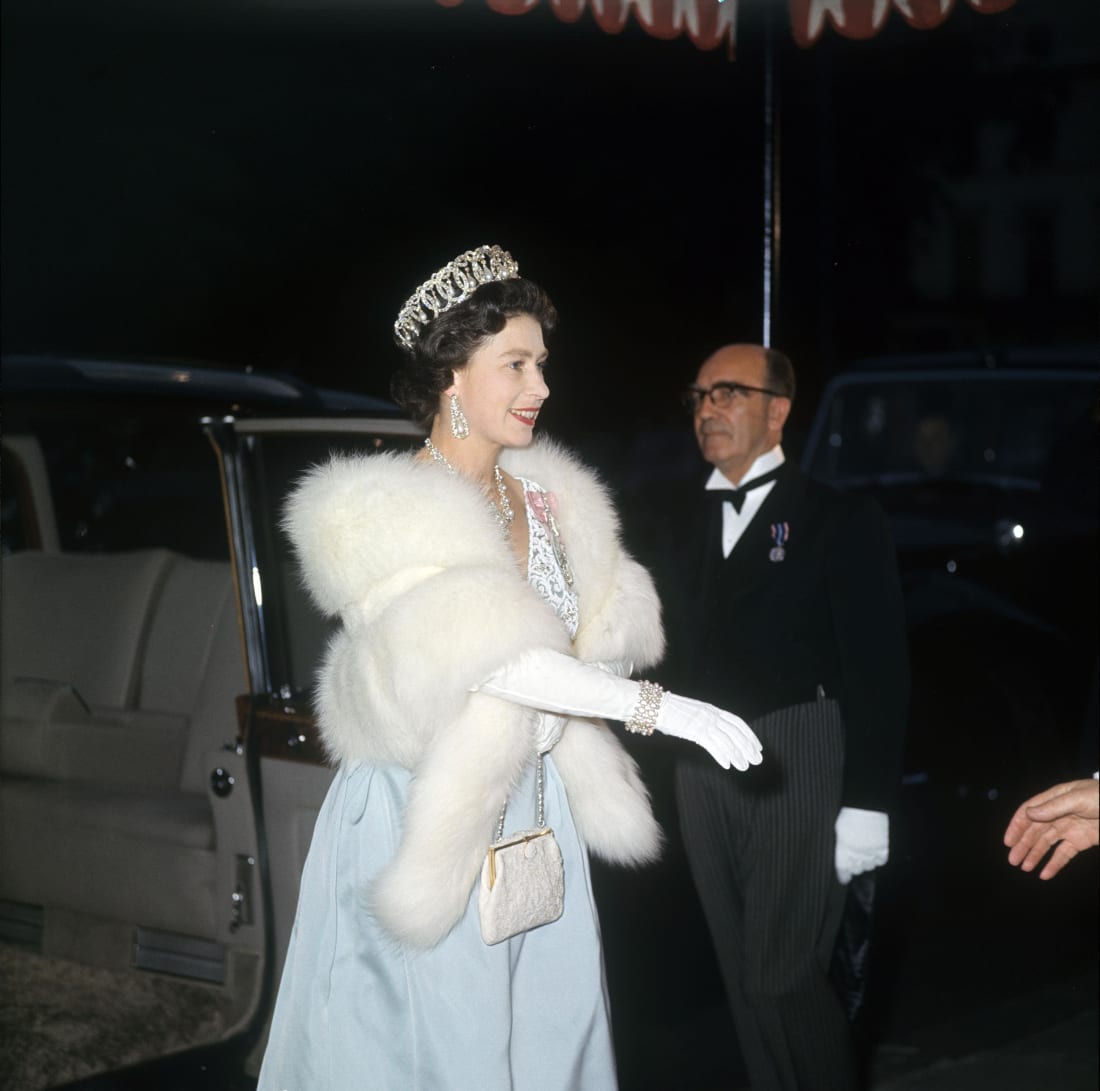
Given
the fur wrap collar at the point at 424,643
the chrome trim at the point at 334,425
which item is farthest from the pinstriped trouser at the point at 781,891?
the chrome trim at the point at 334,425

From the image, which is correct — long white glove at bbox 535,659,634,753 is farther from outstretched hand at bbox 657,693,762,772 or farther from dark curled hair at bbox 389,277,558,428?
dark curled hair at bbox 389,277,558,428

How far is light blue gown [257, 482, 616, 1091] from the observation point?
2396 mm

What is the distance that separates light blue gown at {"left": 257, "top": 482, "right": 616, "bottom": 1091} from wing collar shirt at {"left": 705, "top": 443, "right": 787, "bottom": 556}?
0.87 metres

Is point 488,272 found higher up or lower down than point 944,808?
higher up

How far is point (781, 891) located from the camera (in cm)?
318

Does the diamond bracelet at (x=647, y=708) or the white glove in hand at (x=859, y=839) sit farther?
the white glove in hand at (x=859, y=839)

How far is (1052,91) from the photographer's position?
5.54 metres

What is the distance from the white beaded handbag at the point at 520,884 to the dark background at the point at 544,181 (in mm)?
1879

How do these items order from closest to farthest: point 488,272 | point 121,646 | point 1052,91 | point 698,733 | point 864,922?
1. point 698,733
2. point 488,272
3. point 864,922
4. point 121,646
5. point 1052,91

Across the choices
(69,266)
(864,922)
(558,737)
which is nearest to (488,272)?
(558,737)

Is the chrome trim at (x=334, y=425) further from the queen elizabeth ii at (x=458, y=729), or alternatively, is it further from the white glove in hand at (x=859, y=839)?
the white glove in hand at (x=859, y=839)

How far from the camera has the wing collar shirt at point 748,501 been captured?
3373mm

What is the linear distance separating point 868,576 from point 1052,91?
323 centimetres

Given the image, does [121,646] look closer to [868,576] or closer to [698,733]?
[868,576]
